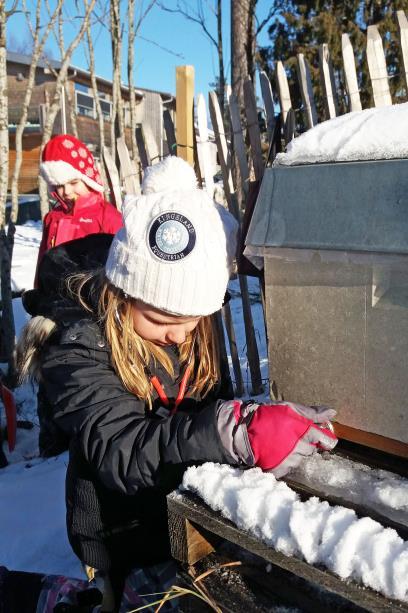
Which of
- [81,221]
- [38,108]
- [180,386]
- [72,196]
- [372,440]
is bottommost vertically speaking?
[372,440]

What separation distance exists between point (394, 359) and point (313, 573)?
447 mm

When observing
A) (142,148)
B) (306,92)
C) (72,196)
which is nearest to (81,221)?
(72,196)

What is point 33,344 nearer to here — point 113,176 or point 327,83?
point 327,83

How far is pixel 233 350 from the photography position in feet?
12.8

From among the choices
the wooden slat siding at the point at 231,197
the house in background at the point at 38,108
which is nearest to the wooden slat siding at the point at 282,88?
the wooden slat siding at the point at 231,197

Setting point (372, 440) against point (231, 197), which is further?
point (231, 197)

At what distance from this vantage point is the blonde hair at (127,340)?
138cm

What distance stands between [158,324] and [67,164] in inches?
104

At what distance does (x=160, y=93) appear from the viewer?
97.2ft

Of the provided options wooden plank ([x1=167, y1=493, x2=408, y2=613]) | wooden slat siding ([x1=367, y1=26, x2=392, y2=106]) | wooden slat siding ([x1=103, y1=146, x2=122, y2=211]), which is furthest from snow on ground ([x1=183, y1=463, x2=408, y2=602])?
wooden slat siding ([x1=103, y1=146, x2=122, y2=211])

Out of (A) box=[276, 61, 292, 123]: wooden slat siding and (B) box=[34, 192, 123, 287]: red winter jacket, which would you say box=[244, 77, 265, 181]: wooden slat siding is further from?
(B) box=[34, 192, 123, 287]: red winter jacket

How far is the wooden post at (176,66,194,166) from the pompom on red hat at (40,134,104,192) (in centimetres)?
72

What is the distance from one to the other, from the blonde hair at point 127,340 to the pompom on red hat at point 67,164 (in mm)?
2422

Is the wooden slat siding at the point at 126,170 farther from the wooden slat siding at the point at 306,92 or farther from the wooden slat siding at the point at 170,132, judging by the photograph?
the wooden slat siding at the point at 306,92
